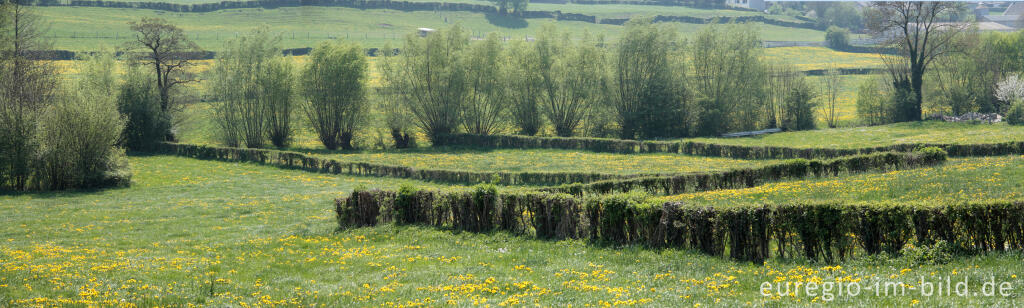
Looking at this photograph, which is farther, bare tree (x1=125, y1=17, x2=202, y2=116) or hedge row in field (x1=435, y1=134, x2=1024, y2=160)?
bare tree (x1=125, y1=17, x2=202, y2=116)

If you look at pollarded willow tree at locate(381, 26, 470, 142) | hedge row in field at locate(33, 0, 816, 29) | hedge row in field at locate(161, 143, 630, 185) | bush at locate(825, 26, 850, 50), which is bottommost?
hedge row in field at locate(161, 143, 630, 185)

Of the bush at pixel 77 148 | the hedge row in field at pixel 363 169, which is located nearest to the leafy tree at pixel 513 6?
the hedge row in field at pixel 363 169

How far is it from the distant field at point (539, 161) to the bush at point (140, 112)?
19.0m

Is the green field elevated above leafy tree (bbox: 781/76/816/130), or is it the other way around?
leafy tree (bbox: 781/76/816/130)

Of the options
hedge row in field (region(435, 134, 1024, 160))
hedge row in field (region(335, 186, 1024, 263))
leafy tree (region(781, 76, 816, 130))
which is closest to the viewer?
hedge row in field (region(335, 186, 1024, 263))

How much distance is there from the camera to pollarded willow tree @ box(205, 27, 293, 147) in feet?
221

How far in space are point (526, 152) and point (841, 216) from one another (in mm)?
44646

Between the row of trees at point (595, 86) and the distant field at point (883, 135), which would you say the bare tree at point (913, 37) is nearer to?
the distant field at point (883, 135)

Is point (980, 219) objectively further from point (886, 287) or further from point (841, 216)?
point (886, 287)

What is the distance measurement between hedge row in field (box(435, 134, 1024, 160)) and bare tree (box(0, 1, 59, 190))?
109 feet

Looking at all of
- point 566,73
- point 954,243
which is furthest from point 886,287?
point 566,73

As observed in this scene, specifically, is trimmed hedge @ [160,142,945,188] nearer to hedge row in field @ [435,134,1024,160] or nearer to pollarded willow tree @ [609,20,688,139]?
hedge row in field @ [435,134,1024,160]

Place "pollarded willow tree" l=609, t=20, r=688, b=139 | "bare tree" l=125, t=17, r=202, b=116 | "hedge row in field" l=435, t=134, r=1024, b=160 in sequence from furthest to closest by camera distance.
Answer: "pollarded willow tree" l=609, t=20, r=688, b=139, "bare tree" l=125, t=17, r=202, b=116, "hedge row in field" l=435, t=134, r=1024, b=160

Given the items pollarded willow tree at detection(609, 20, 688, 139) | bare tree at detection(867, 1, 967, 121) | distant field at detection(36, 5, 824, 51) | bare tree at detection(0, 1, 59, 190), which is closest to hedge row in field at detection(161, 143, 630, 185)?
bare tree at detection(0, 1, 59, 190)
